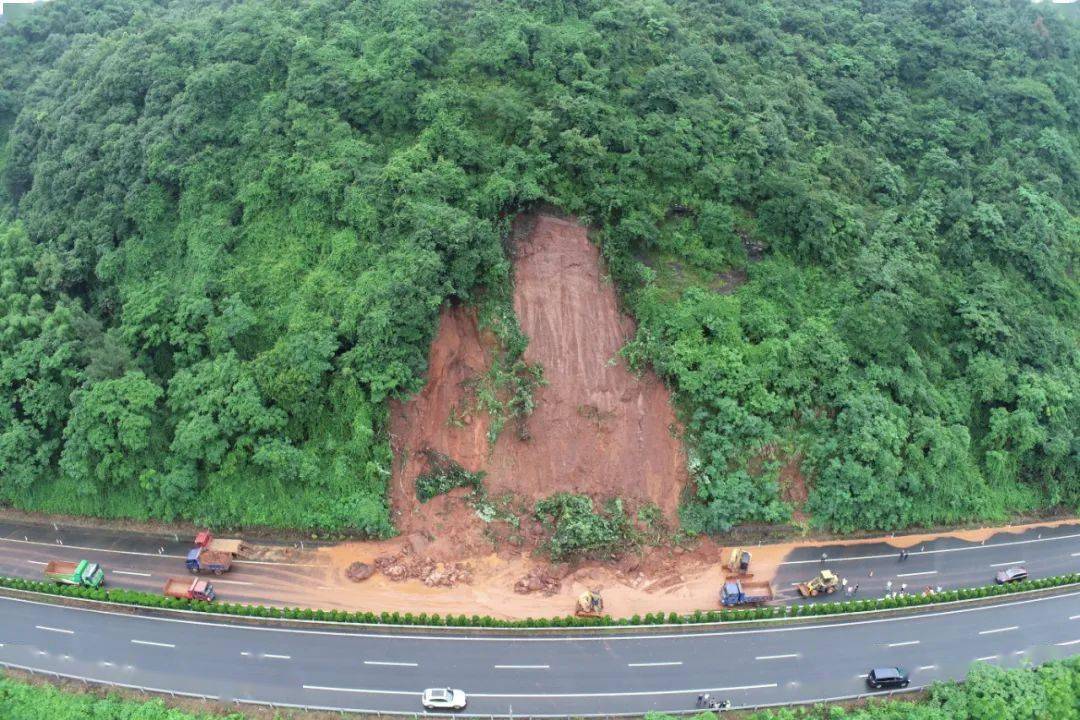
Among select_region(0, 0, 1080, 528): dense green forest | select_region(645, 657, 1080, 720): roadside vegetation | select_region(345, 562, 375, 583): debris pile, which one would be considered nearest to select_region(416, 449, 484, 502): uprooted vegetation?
select_region(0, 0, 1080, 528): dense green forest

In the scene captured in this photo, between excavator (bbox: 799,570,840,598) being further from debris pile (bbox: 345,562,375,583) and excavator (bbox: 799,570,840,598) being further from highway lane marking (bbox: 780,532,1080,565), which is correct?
debris pile (bbox: 345,562,375,583)

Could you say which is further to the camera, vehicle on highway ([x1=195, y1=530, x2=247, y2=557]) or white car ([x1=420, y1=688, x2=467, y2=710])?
vehicle on highway ([x1=195, y1=530, x2=247, y2=557])

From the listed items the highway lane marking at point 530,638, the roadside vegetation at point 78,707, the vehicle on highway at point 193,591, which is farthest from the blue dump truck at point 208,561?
the roadside vegetation at point 78,707

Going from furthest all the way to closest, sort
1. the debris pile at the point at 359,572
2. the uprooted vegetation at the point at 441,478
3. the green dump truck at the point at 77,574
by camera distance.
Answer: the uprooted vegetation at the point at 441,478
the debris pile at the point at 359,572
the green dump truck at the point at 77,574

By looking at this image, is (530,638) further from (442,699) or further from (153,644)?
(153,644)

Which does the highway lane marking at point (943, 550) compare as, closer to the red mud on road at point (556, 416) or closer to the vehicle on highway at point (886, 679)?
the vehicle on highway at point (886, 679)

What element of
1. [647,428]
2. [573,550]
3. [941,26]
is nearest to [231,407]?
[573,550]

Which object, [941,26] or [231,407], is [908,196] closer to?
[941,26]
